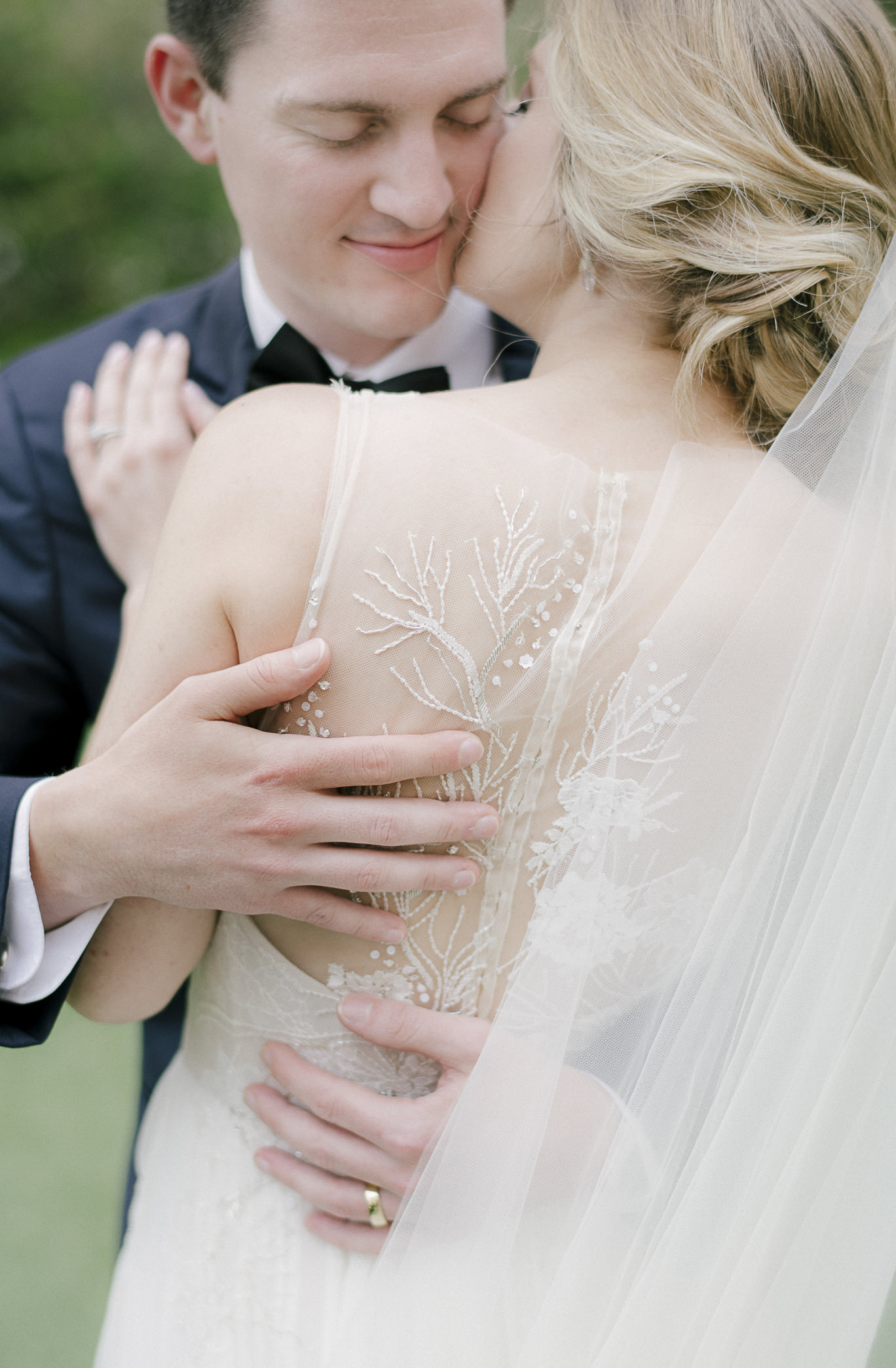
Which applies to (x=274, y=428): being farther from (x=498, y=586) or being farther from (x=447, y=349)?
(x=447, y=349)

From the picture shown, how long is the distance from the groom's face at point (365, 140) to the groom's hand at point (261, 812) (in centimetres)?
89

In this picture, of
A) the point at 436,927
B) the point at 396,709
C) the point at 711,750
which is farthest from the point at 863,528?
the point at 436,927

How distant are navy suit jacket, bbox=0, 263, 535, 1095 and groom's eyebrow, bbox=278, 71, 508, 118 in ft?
1.26

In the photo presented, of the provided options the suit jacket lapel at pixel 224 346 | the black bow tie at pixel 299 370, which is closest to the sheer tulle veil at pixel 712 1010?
the black bow tie at pixel 299 370

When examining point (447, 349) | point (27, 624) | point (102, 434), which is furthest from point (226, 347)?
point (27, 624)

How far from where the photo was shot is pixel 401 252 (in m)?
1.84

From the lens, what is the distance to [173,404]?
1.97 meters

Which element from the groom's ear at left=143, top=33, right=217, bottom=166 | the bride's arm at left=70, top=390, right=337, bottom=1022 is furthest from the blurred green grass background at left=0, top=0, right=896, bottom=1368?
the bride's arm at left=70, top=390, right=337, bottom=1022

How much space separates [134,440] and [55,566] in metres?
0.28

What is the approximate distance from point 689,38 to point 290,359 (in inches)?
34.5

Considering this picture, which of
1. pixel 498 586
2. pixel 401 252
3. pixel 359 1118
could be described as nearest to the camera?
pixel 498 586

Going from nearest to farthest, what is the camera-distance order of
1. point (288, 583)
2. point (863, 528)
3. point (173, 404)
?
point (288, 583)
point (863, 528)
point (173, 404)

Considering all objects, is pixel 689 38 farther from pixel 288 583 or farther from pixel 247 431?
pixel 288 583

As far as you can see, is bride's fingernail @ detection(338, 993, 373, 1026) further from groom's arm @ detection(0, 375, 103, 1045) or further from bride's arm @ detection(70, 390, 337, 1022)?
groom's arm @ detection(0, 375, 103, 1045)
